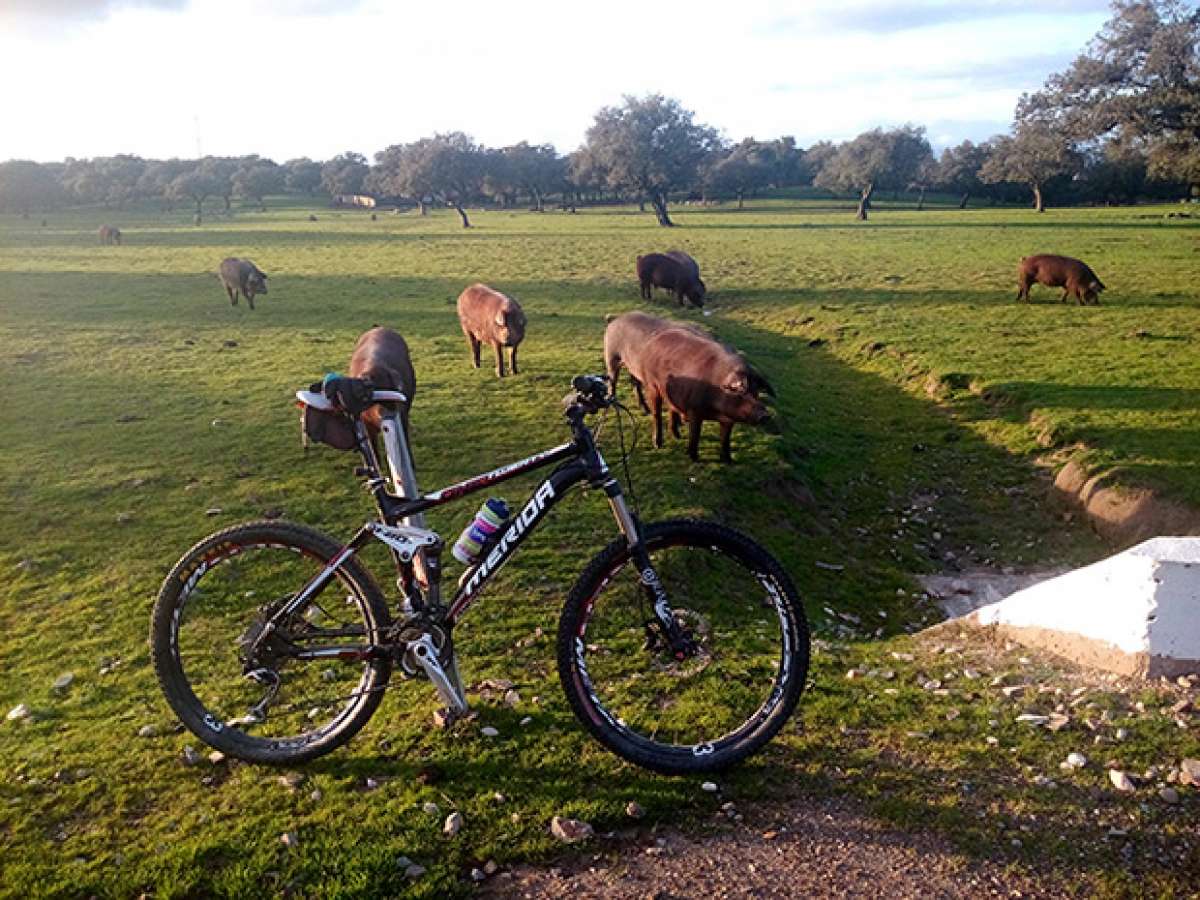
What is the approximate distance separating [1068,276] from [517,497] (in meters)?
19.0

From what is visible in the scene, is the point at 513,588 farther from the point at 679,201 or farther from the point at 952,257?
the point at 679,201

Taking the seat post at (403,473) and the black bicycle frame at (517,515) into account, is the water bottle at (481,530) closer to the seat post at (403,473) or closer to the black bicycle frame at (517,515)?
the black bicycle frame at (517,515)

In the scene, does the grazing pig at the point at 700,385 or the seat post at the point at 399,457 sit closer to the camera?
the seat post at the point at 399,457

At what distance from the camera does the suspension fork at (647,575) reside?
13.4 ft

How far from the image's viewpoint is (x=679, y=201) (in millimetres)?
100875

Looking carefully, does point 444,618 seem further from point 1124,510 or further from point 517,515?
point 1124,510

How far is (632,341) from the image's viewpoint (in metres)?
13.0

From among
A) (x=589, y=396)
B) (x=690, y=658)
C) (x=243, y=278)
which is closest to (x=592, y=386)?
(x=589, y=396)

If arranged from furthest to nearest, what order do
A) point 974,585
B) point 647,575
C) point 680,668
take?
1. point 974,585
2. point 680,668
3. point 647,575

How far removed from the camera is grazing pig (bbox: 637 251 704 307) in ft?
79.0

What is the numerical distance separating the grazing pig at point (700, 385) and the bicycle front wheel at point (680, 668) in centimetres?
465

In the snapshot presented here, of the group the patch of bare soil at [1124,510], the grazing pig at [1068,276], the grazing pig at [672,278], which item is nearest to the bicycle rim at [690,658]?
the patch of bare soil at [1124,510]

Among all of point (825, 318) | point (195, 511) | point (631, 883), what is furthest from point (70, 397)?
point (825, 318)

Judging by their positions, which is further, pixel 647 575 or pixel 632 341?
pixel 632 341
